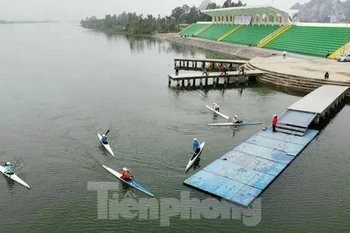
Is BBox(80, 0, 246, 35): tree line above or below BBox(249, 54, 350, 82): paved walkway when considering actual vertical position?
above

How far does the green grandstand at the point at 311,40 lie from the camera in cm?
5350

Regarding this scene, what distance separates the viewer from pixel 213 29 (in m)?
99.5

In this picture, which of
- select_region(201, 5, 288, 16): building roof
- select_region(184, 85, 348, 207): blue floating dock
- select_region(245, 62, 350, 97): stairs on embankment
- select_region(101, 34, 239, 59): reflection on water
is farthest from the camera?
select_region(101, 34, 239, 59): reflection on water

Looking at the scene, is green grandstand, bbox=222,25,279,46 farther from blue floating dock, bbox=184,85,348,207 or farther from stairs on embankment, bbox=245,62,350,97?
blue floating dock, bbox=184,85,348,207

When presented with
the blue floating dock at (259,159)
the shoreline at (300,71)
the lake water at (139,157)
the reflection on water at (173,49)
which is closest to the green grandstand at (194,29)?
the reflection on water at (173,49)

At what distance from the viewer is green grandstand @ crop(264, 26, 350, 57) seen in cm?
5350

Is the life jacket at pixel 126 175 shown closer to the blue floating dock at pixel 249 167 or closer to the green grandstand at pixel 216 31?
the blue floating dock at pixel 249 167

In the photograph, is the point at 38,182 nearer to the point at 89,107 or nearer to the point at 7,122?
the point at 7,122

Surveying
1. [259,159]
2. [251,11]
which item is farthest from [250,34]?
[259,159]

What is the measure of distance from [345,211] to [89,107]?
22.6 m

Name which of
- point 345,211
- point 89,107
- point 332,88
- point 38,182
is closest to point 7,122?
point 89,107

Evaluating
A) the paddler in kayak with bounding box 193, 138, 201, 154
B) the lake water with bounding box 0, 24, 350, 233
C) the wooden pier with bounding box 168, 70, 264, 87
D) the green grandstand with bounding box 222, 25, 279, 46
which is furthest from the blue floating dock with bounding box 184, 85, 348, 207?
the green grandstand with bounding box 222, 25, 279, 46

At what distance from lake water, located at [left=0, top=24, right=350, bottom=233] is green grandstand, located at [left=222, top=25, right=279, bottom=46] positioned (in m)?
35.6

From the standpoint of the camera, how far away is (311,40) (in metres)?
59.1
